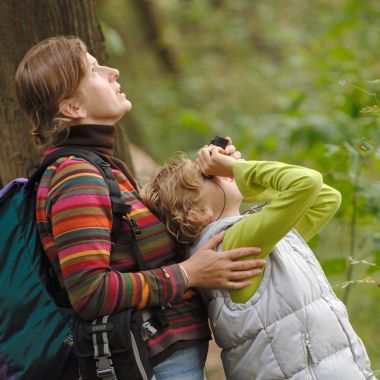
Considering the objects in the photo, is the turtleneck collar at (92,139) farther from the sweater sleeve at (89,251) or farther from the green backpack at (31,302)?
the sweater sleeve at (89,251)

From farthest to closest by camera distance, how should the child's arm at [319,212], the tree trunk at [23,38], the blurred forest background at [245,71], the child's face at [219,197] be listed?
the blurred forest background at [245,71], the tree trunk at [23,38], the child's arm at [319,212], the child's face at [219,197]

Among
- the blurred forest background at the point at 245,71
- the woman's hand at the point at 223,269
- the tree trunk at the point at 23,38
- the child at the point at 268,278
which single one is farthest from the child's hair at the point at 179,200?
the blurred forest background at the point at 245,71

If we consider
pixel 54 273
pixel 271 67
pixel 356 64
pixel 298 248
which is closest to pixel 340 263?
pixel 298 248

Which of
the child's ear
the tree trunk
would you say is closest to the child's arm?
the child's ear

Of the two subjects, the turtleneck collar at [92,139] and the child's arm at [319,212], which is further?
the child's arm at [319,212]

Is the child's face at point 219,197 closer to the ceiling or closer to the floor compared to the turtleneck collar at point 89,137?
Result: closer to the floor

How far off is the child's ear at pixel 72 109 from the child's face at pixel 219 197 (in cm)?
53

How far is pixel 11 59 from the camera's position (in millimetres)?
3373

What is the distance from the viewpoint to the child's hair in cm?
269

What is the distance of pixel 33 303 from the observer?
8.33 feet

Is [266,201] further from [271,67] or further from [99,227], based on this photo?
[271,67]

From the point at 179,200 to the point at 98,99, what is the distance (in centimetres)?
48

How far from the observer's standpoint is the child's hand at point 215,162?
2732mm

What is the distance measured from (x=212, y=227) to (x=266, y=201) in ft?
1.01
